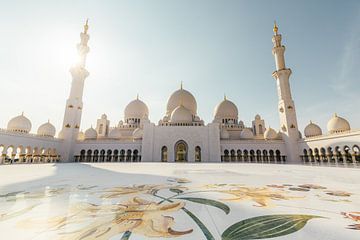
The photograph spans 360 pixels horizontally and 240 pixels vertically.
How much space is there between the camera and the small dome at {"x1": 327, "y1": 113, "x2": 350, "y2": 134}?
19594 millimetres

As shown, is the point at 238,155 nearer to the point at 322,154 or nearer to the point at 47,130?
the point at 322,154

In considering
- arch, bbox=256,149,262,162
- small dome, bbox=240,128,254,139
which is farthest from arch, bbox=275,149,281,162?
small dome, bbox=240,128,254,139

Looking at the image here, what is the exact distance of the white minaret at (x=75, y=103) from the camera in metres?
19.9

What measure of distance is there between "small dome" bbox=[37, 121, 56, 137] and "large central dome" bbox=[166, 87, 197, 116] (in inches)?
630

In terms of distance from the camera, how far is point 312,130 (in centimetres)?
2245

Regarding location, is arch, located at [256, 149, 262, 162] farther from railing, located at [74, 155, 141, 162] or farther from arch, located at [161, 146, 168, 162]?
railing, located at [74, 155, 141, 162]

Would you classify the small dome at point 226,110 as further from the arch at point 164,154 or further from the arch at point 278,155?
the arch at point 164,154

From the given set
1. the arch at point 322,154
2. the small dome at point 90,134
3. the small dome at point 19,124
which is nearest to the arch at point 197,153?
the arch at point 322,154

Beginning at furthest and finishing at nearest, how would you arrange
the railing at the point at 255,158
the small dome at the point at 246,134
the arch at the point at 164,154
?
the small dome at the point at 246,134 < the railing at the point at 255,158 < the arch at the point at 164,154

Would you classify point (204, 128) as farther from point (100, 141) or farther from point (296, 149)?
point (100, 141)

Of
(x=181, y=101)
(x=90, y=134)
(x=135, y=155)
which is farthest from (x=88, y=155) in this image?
(x=181, y=101)

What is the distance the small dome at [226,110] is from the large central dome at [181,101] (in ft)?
13.8

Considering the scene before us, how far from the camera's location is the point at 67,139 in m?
19.9

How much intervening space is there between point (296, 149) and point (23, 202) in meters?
23.7
